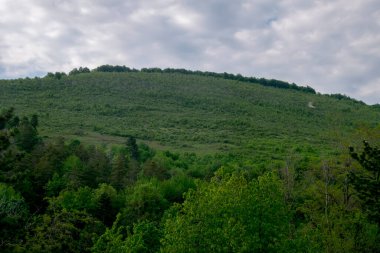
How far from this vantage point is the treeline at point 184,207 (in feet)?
74.1

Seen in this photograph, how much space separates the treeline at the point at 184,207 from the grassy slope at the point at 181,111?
31.8m

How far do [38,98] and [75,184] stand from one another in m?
67.9

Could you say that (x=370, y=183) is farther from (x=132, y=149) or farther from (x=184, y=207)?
(x=132, y=149)

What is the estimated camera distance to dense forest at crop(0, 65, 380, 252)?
24.2 m

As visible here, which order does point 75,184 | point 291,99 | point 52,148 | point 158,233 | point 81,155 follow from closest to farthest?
point 158,233, point 75,184, point 52,148, point 81,155, point 291,99

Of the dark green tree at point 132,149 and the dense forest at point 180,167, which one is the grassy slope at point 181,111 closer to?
the dense forest at point 180,167

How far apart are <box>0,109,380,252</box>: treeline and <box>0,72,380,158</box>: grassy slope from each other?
31.8m

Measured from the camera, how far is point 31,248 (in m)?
21.0

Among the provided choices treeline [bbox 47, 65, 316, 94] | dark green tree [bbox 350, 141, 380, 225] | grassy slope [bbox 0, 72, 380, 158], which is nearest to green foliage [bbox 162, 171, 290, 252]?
dark green tree [bbox 350, 141, 380, 225]

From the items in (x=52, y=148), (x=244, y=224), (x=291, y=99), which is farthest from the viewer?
(x=291, y=99)

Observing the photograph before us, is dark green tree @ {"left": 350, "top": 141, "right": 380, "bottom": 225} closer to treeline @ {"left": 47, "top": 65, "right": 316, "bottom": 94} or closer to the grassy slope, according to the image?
the grassy slope

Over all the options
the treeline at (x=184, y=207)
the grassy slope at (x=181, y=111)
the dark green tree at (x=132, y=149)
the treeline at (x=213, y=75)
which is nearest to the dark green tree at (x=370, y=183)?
the treeline at (x=184, y=207)

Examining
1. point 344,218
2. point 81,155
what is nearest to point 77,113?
point 81,155

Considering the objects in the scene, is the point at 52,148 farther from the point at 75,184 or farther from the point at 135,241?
the point at 135,241
